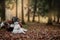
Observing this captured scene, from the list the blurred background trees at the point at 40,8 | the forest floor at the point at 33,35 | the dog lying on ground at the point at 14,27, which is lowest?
the forest floor at the point at 33,35

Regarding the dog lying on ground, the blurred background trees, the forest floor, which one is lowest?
the forest floor

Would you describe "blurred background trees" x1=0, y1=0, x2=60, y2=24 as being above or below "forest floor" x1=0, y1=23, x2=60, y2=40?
above

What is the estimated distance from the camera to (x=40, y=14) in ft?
41.4

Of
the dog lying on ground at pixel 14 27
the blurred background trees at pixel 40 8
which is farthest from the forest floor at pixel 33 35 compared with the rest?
the blurred background trees at pixel 40 8

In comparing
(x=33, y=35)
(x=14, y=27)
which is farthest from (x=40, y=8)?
(x=33, y=35)

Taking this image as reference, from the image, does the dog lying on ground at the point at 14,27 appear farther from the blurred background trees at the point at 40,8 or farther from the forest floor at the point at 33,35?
the blurred background trees at the point at 40,8

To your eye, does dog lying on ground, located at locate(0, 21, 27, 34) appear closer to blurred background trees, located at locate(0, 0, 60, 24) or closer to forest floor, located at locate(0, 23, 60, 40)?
forest floor, located at locate(0, 23, 60, 40)

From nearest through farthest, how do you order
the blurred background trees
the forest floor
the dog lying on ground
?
the forest floor → the dog lying on ground → the blurred background trees

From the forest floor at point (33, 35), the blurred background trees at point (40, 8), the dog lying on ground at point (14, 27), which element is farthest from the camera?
the blurred background trees at point (40, 8)

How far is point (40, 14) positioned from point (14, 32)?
473 cm

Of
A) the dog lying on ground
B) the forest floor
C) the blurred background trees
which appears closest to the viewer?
the forest floor

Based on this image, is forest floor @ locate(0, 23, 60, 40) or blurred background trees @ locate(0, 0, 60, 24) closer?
forest floor @ locate(0, 23, 60, 40)

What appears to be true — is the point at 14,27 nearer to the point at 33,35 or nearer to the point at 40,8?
the point at 33,35

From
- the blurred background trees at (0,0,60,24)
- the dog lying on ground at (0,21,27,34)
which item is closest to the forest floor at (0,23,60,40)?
the dog lying on ground at (0,21,27,34)
